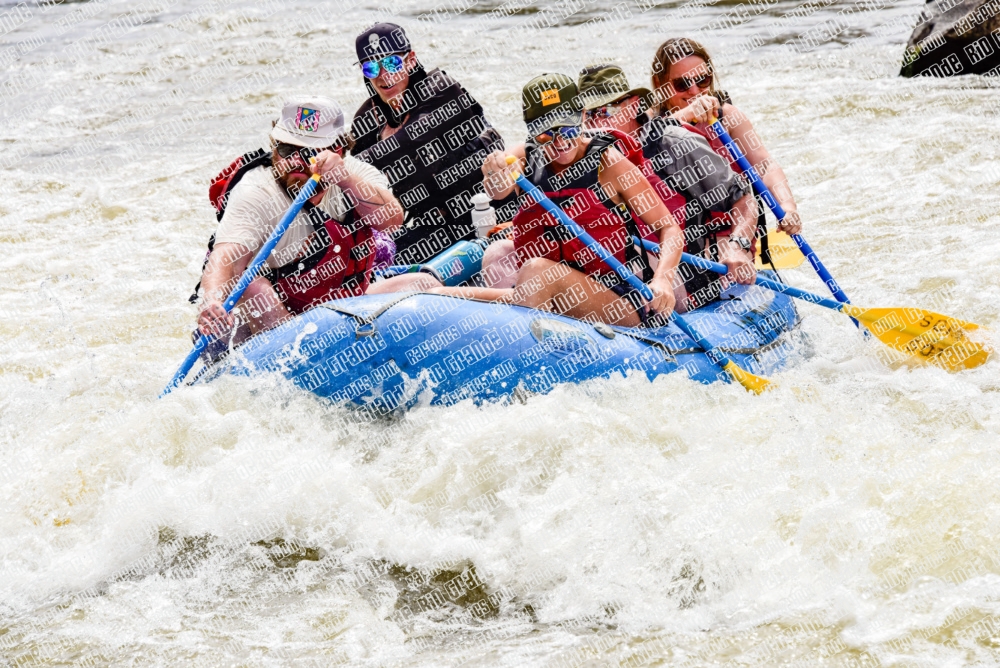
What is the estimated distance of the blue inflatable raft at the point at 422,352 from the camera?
3.99m

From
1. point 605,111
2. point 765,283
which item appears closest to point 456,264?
point 605,111

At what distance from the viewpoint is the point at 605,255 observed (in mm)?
4270

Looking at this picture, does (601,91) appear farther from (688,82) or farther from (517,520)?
(517,520)

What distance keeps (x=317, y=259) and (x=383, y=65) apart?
45.1 inches

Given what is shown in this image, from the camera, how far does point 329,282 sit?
4.57m

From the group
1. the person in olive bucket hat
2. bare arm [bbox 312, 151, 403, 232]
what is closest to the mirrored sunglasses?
the person in olive bucket hat

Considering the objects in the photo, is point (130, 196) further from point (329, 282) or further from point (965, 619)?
point (965, 619)

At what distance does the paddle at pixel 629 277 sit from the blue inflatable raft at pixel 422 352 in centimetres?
29

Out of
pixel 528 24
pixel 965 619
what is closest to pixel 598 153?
pixel 965 619

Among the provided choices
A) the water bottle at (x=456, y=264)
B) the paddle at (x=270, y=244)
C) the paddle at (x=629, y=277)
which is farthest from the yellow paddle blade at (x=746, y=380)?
the paddle at (x=270, y=244)

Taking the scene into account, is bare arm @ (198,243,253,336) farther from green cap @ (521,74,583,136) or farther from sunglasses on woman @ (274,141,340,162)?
green cap @ (521,74,583,136)

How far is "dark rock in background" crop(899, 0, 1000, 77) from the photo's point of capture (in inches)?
447

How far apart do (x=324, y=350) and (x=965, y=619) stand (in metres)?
2.29

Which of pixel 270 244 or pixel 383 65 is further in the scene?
pixel 383 65
